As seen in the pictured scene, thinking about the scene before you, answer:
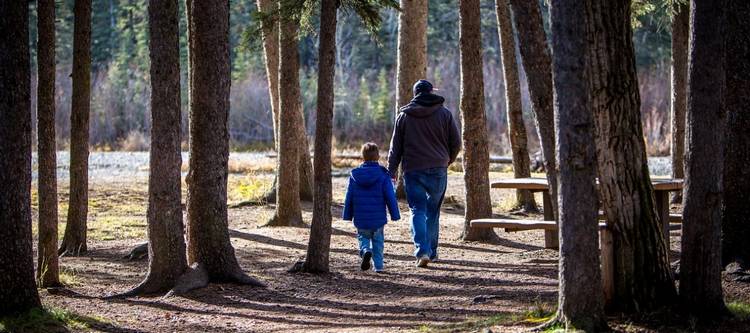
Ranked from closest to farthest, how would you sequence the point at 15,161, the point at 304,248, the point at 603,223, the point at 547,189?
the point at 15,161 → the point at 603,223 → the point at 547,189 → the point at 304,248

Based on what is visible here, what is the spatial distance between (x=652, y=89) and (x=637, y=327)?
140ft

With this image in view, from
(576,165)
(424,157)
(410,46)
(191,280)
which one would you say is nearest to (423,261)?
(424,157)

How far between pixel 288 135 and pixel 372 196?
195 inches

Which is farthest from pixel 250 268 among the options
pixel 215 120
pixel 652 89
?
pixel 652 89

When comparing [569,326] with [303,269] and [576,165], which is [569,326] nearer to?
[576,165]

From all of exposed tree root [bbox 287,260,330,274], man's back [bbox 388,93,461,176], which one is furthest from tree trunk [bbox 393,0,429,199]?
exposed tree root [bbox 287,260,330,274]

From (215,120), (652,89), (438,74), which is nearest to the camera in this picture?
(215,120)

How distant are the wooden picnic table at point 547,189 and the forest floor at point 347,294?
0.41 metres

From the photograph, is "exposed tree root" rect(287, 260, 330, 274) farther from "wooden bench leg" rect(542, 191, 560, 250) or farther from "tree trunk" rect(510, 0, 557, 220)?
"tree trunk" rect(510, 0, 557, 220)

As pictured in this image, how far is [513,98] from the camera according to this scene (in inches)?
724

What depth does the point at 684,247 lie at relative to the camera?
8266mm

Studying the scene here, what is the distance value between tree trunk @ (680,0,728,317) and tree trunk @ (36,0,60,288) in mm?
6701

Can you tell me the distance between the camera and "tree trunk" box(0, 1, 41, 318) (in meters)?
8.41

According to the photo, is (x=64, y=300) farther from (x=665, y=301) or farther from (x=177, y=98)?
(x=665, y=301)
